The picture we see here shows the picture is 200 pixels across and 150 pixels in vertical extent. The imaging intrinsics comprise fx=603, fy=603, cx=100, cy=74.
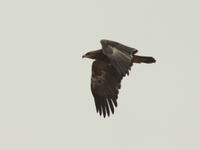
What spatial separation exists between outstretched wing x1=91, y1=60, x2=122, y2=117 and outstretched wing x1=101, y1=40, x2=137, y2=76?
1.73m

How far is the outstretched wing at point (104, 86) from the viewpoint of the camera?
56.7 ft

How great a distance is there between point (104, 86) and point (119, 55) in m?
2.57

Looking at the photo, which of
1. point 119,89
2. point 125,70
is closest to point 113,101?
point 119,89

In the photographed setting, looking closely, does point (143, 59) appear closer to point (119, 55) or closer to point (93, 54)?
point (93, 54)

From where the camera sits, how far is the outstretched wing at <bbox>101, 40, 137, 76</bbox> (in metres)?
14.6

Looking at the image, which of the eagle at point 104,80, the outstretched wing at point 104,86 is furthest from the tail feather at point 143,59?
the outstretched wing at point 104,86

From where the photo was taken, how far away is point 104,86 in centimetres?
1748

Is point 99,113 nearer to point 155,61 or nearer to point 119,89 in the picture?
point 119,89

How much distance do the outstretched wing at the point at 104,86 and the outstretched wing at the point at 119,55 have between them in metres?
1.73

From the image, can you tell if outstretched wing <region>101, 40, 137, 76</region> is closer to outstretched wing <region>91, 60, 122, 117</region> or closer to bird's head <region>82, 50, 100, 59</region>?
bird's head <region>82, 50, 100, 59</region>

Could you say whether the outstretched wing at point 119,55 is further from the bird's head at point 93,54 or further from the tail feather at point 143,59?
the bird's head at point 93,54

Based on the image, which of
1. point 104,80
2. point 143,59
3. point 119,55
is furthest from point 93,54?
point 119,55

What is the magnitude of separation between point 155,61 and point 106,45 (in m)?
1.95

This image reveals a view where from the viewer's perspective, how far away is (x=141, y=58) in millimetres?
16953
